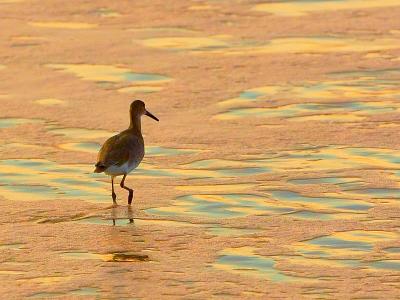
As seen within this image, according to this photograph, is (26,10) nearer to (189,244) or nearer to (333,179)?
(333,179)

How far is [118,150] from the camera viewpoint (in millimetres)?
12617

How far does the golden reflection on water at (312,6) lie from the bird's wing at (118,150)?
821 cm

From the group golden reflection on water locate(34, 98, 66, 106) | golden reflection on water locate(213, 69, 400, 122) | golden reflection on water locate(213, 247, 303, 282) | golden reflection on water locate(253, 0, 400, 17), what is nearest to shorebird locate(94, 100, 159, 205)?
golden reflection on water locate(213, 247, 303, 282)

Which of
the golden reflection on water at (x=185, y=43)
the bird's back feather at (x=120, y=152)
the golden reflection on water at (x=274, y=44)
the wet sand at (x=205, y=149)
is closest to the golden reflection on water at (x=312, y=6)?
the wet sand at (x=205, y=149)

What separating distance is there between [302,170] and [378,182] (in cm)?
83

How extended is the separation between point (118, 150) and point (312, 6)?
9.30 metres

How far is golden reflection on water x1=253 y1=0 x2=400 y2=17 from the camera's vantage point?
21.0 meters

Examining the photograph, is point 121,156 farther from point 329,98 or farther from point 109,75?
point 109,75

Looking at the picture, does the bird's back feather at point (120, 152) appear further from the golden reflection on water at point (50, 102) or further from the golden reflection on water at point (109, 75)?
the golden reflection on water at point (109, 75)

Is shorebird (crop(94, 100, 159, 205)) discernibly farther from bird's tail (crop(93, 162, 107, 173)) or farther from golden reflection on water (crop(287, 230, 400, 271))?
golden reflection on water (crop(287, 230, 400, 271))

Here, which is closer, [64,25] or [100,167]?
[100,167]

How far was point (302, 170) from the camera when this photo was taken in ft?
43.1

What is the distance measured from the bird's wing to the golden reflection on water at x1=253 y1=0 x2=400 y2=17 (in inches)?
323

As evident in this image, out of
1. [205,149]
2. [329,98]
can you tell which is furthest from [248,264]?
[329,98]
